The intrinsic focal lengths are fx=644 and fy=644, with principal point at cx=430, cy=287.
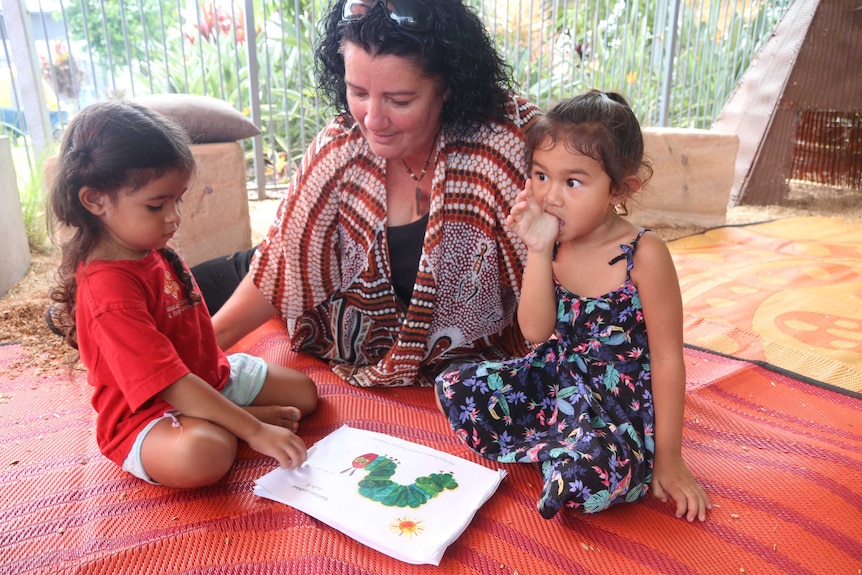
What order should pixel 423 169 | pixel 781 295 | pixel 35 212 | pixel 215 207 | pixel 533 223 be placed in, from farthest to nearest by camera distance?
1. pixel 35 212
2. pixel 215 207
3. pixel 781 295
4. pixel 423 169
5. pixel 533 223

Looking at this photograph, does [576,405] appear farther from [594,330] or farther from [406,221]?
[406,221]

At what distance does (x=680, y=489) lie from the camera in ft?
4.09

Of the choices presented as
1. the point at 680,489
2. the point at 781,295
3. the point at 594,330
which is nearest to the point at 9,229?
the point at 594,330

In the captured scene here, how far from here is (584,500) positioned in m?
1.16

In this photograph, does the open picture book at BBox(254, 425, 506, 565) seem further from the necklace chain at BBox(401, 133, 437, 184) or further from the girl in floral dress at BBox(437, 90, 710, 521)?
the necklace chain at BBox(401, 133, 437, 184)

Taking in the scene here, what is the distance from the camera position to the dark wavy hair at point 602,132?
3.95ft

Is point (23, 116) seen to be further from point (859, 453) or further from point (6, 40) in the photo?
point (859, 453)

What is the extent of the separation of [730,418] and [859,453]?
0.27 meters

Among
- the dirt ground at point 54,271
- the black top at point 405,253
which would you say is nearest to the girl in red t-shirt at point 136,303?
the black top at point 405,253

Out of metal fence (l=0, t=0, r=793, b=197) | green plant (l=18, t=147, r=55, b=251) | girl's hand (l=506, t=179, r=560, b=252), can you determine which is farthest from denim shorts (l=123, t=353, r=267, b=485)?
metal fence (l=0, t=0, r=793, b=197)

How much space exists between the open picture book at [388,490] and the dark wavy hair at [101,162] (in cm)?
58

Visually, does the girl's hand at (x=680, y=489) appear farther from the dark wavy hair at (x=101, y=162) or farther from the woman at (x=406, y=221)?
the dark wavy hair at (x=101, y=162)

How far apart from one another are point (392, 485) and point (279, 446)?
0.24 meters

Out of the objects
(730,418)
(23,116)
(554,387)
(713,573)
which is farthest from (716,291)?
(23,116)
